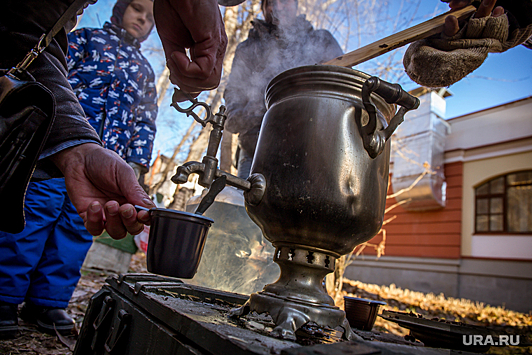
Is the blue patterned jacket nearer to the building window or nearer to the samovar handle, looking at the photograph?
the samovar handle

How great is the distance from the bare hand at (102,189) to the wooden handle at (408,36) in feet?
4.31

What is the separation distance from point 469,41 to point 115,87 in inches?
107

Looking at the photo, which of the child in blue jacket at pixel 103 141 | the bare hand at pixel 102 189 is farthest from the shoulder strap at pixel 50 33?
the child in blue jacket at pixel 103 141

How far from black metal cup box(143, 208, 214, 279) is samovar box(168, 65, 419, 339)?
213 millimetres

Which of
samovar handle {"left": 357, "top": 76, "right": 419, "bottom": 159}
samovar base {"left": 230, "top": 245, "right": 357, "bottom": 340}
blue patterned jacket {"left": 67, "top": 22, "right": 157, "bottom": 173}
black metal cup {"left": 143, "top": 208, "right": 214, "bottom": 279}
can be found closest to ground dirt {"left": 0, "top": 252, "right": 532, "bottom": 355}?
samovar base {"left": 230, "top": 245, "right": 357, "bottom": 340}

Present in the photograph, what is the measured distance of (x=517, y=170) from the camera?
28.7ft

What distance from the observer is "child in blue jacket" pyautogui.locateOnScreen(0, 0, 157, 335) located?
7.53ft

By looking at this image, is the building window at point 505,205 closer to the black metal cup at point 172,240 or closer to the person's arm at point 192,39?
the person's arm at point 192,39

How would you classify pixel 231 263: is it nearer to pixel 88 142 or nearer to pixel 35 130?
pixel 88 142

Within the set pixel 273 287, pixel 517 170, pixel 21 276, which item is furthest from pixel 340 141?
pixel 517 170

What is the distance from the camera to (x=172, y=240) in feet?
3.41

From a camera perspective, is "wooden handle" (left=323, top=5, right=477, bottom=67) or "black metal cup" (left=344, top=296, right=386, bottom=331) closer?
"wooden handle" (left=323, top=5, right=477, bottom=67)

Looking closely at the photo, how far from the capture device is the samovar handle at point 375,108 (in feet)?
4.03

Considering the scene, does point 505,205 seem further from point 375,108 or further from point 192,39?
point 192,39
